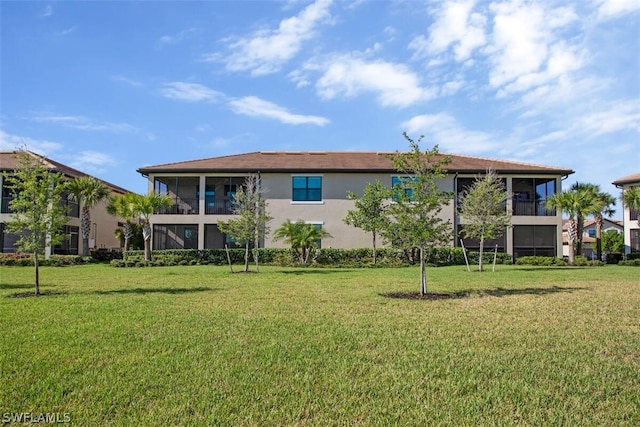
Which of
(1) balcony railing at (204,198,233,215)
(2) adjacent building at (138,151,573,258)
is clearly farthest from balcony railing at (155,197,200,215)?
(1) balcony railing at (204,198,233,215)

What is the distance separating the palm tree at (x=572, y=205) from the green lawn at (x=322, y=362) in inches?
749

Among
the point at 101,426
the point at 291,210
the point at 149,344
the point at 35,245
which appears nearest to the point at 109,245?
the point at 291,210

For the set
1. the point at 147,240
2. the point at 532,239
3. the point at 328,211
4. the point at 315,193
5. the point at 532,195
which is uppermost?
the point at 532,195

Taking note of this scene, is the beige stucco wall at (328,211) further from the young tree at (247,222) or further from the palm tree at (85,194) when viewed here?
the young tree at (247,222)

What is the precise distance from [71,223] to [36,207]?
24218mm

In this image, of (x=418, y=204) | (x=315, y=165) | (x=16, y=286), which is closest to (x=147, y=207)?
(x=315, y=165)

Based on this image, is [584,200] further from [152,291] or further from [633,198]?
[152,291]

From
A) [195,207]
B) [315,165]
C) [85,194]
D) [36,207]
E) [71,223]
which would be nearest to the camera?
[36,207]

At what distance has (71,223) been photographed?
3491cm

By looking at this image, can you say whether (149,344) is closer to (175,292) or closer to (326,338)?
(326,338)

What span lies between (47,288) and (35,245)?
2033mm

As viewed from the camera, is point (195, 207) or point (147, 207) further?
point (195, 207)

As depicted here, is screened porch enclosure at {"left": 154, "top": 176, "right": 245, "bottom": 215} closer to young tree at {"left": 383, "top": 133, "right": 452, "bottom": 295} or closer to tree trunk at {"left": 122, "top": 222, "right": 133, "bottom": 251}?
tree trunk at {"left": 122, "top": 222, "right": 133, "bottom": 251}

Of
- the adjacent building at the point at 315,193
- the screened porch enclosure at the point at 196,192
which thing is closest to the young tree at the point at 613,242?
the adjacent building at the point at 315,193
